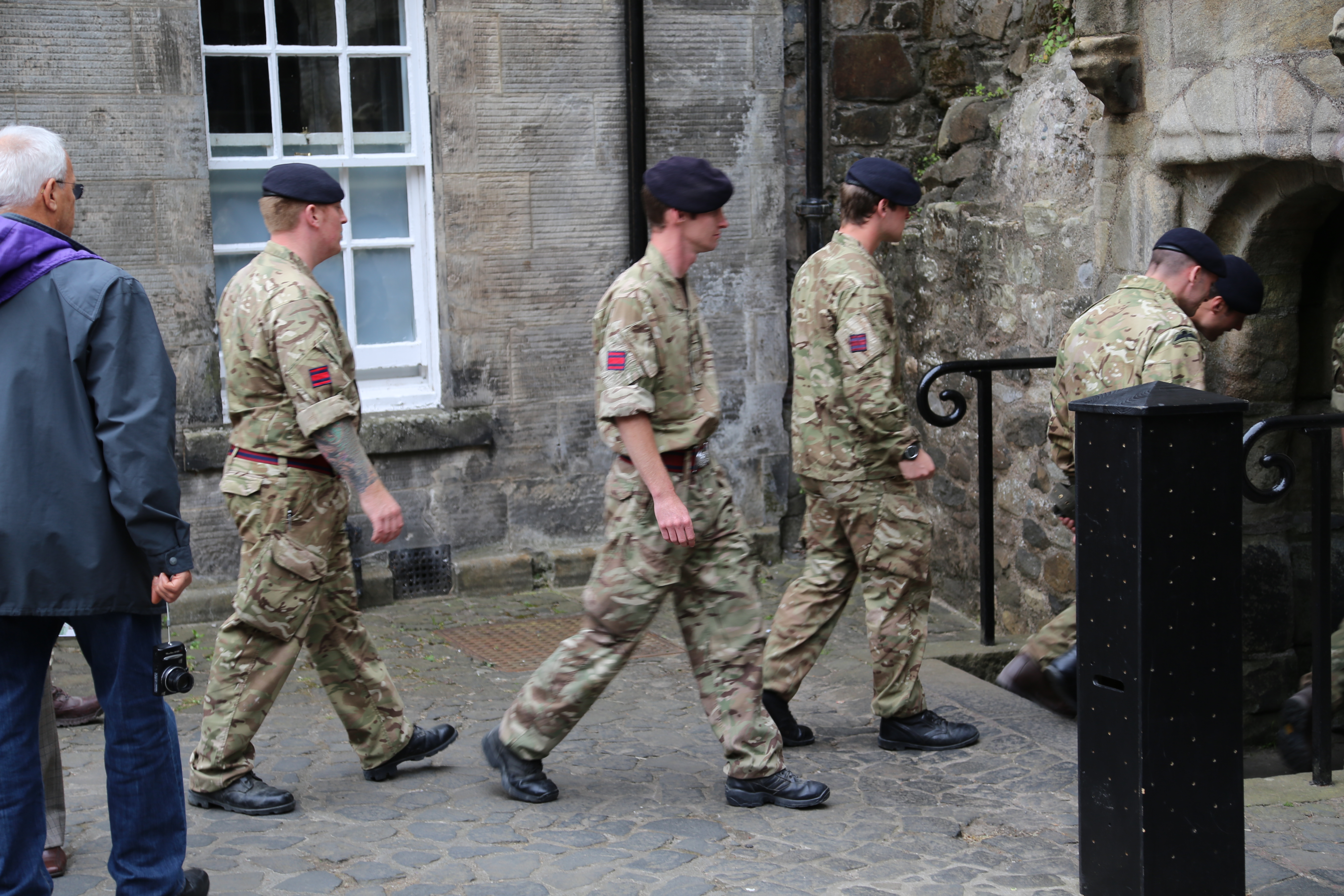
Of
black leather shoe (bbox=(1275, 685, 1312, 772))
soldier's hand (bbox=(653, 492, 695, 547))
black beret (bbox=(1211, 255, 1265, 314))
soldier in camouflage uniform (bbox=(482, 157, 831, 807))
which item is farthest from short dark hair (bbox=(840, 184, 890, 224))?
black leather shoe (bbox=(1275, 685, 1312, 772))

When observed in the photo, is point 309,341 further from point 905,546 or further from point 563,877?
point 905,546

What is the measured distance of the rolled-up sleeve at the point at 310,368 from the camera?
4.31 m

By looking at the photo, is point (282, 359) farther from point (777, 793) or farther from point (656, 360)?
point (777, 793)

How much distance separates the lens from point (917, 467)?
16.0 ft

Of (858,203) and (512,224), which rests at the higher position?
(512,224)

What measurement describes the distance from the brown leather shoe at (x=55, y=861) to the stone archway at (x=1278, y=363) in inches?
170

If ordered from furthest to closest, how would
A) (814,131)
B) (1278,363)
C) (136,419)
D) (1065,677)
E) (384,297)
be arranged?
(814,131), (384,297), (1278,363), (1065,677), (136,419)

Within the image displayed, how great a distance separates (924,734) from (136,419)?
2.84 metres

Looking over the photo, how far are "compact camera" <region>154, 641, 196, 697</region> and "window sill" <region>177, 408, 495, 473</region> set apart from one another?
12.5ft

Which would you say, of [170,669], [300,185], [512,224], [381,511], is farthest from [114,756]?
[512,224]

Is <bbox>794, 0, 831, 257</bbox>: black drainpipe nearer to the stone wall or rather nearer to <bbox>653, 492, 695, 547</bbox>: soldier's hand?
the stone wall

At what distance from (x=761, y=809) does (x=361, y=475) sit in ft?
5.13

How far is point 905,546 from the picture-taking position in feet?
16.0

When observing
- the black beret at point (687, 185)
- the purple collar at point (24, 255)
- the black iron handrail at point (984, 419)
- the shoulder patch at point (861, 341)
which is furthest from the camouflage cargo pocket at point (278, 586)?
the black iron handrail at point (984, 419)
